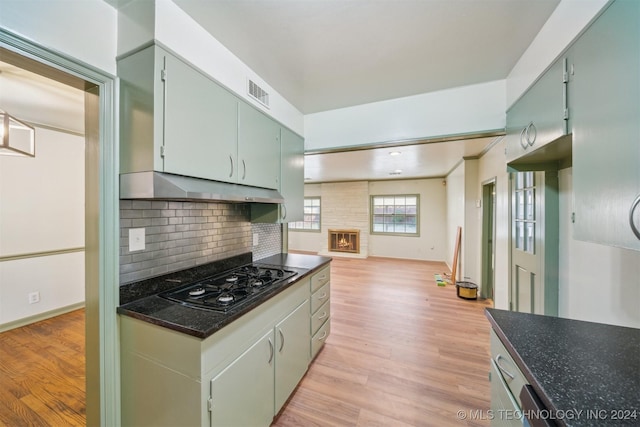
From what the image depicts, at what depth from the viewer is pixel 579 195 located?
0.96 m

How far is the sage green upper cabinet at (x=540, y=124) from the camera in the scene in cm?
114

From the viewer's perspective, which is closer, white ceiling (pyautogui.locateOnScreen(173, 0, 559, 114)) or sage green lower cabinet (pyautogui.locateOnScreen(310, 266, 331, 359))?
white ceiling (pyautogui.locateOnScreen(173, 0, 559, 114))

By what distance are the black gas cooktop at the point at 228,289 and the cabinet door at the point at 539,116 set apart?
181 cm

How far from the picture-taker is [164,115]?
1199 mm

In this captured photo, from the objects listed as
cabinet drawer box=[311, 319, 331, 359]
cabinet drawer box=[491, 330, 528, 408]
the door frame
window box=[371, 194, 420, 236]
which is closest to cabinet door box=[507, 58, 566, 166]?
cabinet drawer box=[491, 330, 528, 408]

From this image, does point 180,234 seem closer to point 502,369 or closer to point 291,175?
point 291,175

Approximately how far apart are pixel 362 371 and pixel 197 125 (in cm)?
237

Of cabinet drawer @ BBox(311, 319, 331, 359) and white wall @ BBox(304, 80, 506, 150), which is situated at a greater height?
white wall @ BBox(304, 80, 506, 150)

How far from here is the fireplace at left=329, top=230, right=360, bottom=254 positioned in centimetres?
705

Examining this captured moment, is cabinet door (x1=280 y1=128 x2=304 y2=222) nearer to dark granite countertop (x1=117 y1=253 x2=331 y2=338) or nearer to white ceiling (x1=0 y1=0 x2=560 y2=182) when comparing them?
white ceiling (x1=0 y1=0 x2=560 y2=182)

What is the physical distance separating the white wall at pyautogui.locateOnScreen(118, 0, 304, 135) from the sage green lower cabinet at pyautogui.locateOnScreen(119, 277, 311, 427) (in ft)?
4.82

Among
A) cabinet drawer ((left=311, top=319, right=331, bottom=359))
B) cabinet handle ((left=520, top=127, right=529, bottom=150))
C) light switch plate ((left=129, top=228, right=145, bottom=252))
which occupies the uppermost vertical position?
cabinet handle ((left=520, top=127, right=529, bottom=150))

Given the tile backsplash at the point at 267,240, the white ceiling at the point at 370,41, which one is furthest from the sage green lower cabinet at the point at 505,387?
the tile backsplash at the point at 267,240

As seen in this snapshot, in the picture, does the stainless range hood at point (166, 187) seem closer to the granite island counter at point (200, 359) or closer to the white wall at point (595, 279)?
the granite island counter at point (200, 359)
